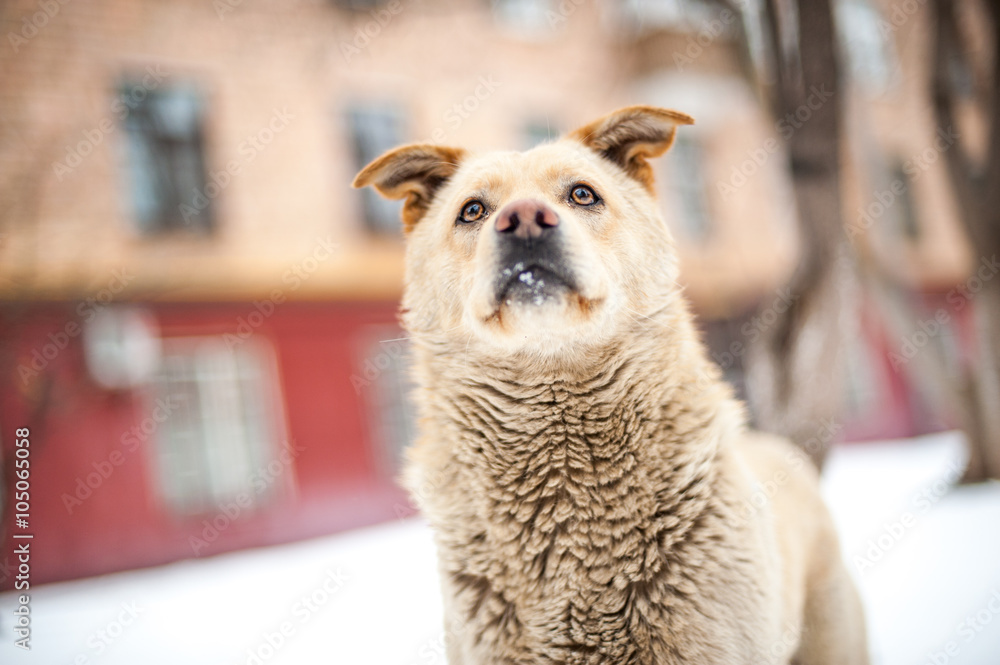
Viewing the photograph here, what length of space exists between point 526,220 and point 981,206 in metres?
4.60

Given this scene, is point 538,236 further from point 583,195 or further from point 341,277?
point 341,277

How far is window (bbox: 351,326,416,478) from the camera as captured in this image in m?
9.21

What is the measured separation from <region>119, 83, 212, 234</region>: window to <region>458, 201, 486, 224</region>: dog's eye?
7.33 m

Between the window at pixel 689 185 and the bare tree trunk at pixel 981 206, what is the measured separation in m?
7.95

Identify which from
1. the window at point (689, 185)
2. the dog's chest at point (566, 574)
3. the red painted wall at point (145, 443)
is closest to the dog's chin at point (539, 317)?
the dog's chest at point (566, 574)

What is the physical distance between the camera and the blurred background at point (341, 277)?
158 inches

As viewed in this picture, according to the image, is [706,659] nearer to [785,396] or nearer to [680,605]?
[680,605]

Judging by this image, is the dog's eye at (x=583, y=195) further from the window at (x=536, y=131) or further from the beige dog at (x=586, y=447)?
the window at (x=536, y=131)

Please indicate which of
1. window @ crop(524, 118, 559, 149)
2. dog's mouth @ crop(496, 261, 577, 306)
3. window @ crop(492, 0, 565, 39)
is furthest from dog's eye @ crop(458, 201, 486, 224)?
window @ crop(492, 0, 565, 39)

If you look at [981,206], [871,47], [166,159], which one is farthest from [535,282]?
[871,47]

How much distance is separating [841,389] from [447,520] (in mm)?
3024

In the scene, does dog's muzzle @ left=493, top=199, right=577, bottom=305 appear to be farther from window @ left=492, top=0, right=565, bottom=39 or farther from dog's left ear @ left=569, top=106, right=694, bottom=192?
window @ left=492, top=0, right=565, bottom=39

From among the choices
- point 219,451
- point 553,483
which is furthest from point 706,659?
point 219,451

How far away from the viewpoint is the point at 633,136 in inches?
101
